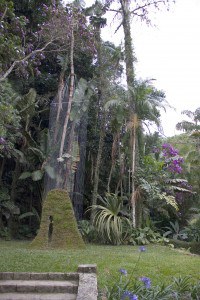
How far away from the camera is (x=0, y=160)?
44.6ft

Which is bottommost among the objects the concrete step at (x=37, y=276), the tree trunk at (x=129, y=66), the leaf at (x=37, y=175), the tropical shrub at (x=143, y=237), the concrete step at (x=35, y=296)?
the concrete step at (x=35, y=296)

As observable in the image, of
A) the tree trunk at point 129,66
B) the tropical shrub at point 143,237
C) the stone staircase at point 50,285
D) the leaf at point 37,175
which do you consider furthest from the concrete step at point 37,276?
the leaf at point 37,175

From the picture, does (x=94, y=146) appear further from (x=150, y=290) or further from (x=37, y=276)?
(x=150, y=290)

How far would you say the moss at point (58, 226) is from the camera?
30.7 ft

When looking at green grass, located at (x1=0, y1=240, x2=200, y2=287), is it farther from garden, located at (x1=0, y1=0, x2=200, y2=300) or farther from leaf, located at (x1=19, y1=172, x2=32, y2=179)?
leaf, located at (x1=19, y1=172, x2=32, y2=179)

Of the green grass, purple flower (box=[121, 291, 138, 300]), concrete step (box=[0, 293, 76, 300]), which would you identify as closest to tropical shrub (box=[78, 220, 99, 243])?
the green grass

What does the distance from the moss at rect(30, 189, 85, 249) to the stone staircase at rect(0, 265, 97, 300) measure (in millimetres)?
3496

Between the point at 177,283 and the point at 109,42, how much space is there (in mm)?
11481

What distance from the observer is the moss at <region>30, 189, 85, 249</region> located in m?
9.36

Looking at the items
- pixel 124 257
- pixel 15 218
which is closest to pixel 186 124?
pixel 15 218

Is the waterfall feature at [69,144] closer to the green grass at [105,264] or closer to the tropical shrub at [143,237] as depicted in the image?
the tropical shrub at [143,237]

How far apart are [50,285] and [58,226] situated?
419 cm

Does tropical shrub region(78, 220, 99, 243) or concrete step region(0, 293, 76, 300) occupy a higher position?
tropical shrub region(78, 220, 99, 243)

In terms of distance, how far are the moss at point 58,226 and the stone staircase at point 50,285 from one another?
11.5ft
